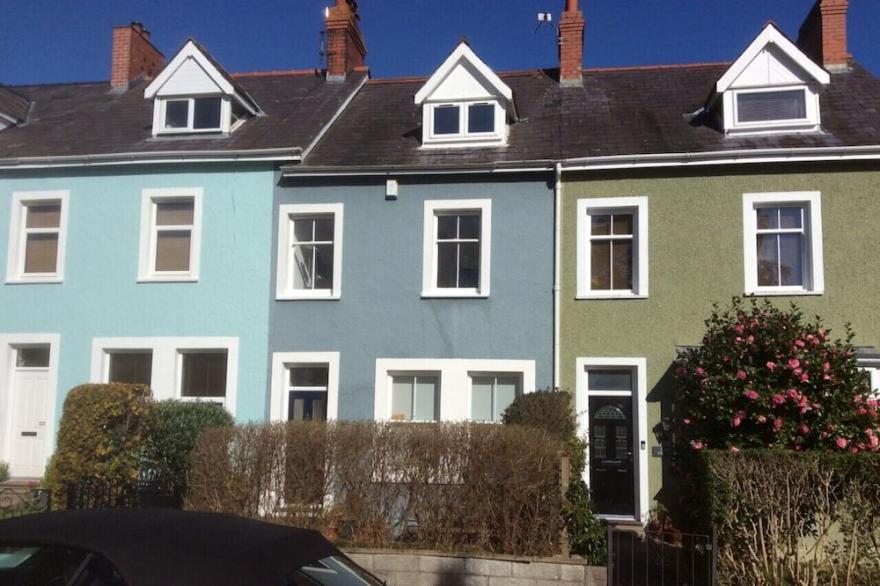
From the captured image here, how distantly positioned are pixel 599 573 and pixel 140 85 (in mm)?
16128

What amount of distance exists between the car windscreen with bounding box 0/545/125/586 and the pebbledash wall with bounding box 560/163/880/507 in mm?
10403

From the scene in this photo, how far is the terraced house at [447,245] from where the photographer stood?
1372 centimetres

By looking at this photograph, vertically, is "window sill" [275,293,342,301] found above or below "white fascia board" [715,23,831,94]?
below

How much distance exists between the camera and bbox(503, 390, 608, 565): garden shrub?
9.51 meters

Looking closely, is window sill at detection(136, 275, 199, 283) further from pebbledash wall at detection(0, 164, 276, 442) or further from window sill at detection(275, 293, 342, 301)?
window sill at detection(275, 293, 342, 301)

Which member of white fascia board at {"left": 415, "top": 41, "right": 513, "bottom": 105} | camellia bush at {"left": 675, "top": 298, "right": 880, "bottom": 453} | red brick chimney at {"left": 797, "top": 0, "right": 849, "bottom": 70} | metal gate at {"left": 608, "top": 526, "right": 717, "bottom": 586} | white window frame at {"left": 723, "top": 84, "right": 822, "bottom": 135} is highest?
red brick chimney at {"left": 797, "top": 0, "right": 849, "bottom": 70}

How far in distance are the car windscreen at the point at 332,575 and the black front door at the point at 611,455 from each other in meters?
9.21

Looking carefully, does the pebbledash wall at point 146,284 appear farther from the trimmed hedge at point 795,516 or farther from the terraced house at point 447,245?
the trimmed hedge at point 795,516

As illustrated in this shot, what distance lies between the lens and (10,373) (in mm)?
15508

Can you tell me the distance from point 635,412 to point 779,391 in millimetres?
2923

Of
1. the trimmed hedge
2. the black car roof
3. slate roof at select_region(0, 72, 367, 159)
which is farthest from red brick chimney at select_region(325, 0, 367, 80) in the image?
the black car roof

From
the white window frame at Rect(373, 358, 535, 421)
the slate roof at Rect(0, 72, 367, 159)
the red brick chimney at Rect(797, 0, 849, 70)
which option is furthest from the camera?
the red brick chimney at Rect(797, 0, 849, 70)

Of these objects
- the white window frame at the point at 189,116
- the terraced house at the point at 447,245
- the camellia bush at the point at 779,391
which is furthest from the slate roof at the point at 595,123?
the camellia bush at the point at 779,391

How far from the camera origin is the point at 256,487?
32.3ft
